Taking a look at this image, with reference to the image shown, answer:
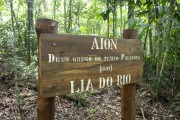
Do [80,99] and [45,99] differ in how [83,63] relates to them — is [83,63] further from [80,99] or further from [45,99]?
[80,99]

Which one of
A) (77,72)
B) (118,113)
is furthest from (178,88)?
(77,72)

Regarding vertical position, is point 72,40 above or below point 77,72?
above

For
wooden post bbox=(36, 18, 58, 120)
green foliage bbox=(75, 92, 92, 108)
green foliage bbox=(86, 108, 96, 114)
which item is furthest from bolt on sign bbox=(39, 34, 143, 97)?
green foliage bbox=(75, 92, 92, 108)

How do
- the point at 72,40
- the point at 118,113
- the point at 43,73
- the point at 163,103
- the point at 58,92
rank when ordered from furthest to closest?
the point at 163,103
the point at 118,113
the point at 72,40
the point at 58,92
the point at 43,73

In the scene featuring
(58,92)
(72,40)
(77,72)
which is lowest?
(58,92)

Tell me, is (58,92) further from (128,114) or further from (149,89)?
(149,89)

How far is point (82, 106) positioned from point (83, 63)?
7.76ft

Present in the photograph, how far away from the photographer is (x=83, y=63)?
1.79 metres

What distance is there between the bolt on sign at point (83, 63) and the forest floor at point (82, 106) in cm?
165

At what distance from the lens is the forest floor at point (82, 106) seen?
3510mm

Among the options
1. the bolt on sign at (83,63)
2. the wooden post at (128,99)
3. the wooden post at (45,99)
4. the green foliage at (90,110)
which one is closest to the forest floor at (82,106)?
the green foliage at (90,110)

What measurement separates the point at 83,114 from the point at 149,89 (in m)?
1.92

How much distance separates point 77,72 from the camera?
5.75 feet

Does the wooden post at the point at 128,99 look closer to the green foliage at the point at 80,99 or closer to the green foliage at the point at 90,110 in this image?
the green foliage at the point at 90,110
